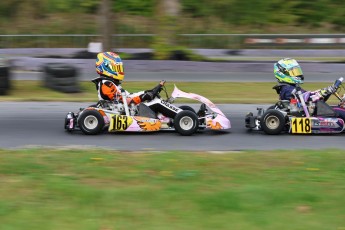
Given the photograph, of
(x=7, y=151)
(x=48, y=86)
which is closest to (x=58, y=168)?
(x=7, y=151)

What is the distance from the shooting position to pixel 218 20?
122 feet

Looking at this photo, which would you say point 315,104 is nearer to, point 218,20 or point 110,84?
point 110,84

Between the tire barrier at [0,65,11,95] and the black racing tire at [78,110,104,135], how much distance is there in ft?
19.7

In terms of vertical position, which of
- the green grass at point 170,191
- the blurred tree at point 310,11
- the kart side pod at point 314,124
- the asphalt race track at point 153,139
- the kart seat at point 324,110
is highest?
the blurred tree at point 310,11

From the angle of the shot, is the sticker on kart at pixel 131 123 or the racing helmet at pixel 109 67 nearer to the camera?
the sticker on kart at pixel 131 123

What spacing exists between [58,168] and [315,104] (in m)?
5.03

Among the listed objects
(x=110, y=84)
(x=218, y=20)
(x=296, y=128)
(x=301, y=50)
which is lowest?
(x=296, y=128)

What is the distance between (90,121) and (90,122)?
0.7 inches

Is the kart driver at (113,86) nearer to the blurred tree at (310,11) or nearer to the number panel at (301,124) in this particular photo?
the number panel at (301,124)

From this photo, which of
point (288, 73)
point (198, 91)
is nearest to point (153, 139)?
point (288, 73)

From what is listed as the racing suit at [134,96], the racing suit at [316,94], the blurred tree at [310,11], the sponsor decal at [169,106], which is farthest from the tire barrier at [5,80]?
the blurred tree at [310,11]

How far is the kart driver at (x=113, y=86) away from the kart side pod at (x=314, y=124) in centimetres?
207

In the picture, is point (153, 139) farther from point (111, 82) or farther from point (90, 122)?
point (111, 82)

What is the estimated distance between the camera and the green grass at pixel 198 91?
15.3 m
